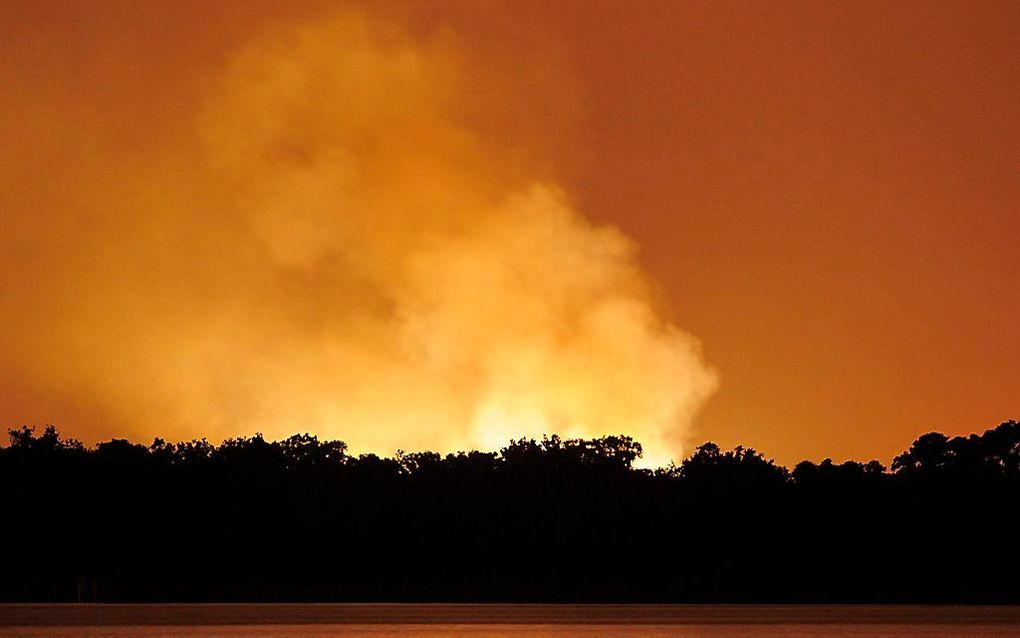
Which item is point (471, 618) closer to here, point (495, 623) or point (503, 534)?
point (495, 623)

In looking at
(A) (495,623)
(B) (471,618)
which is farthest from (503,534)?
(A) (495,623)

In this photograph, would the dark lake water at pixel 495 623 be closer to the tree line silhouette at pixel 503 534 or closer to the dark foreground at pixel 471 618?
the dark foreground at pixel 471 618

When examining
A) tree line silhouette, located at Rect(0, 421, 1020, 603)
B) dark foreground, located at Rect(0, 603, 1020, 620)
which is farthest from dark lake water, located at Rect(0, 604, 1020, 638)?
tree line silhouette, located at Rect(0, 421, 1020, 603)

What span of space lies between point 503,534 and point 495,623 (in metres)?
36.3

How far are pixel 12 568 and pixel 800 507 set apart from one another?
34.8 meters

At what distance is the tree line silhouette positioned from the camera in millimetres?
64250

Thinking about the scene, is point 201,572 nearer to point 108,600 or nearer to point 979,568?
point 108,600

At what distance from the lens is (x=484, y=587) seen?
2534 inches

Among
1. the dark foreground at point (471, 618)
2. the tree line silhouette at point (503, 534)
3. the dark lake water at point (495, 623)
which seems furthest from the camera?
the tree line silhouette at point (503, 534)

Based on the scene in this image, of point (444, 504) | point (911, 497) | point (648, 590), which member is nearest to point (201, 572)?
point (444, 504)

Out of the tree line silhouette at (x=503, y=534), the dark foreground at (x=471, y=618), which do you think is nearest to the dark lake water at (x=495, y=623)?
the dark foreground at (x=471, y=618)

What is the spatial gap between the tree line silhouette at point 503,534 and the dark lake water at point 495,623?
20493 mm

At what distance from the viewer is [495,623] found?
110ft

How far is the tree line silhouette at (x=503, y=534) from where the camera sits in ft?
211
